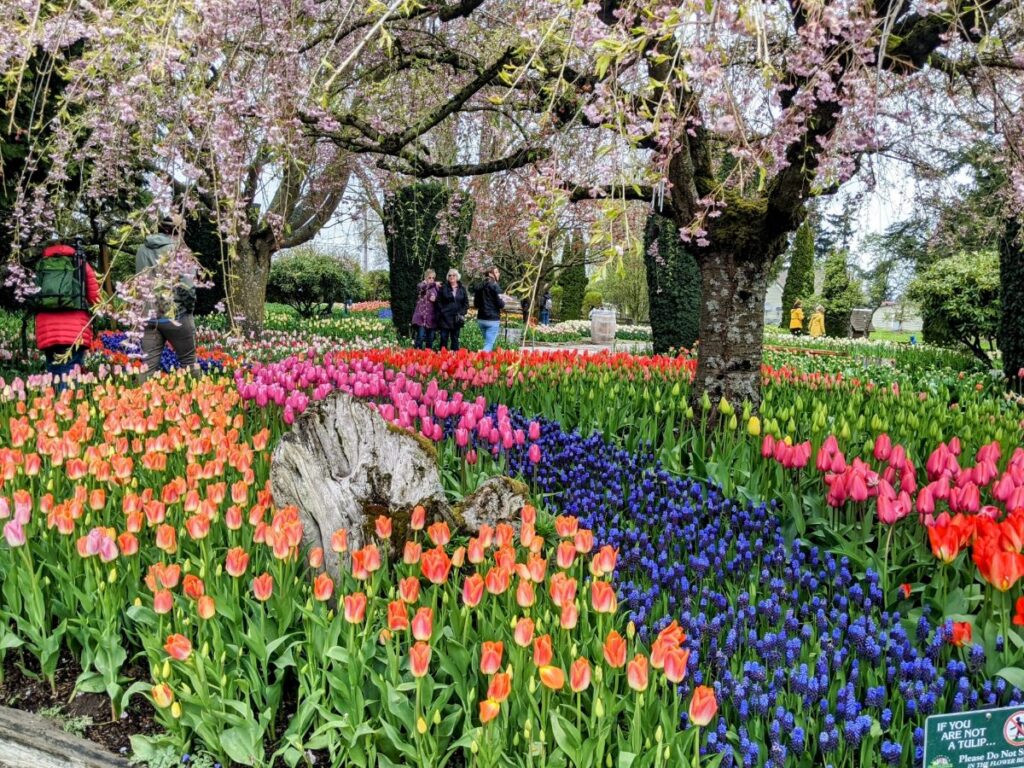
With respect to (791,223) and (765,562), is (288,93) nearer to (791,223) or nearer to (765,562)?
(791,223)

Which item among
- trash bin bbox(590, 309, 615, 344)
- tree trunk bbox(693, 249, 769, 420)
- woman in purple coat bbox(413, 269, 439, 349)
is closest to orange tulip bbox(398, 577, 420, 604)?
tree trunk bbox(693, 249, 769, 420)

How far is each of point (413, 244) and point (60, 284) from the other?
8757mm

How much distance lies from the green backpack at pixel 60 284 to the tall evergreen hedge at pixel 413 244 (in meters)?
→ 7.97

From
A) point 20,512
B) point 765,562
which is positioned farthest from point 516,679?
point 20,512

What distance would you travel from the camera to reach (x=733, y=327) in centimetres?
460

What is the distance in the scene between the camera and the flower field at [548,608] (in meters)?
1.83

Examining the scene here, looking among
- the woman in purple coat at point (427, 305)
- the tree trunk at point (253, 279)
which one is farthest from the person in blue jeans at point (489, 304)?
the tree trunk at point (253, 279)

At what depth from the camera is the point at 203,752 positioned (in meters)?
2.10

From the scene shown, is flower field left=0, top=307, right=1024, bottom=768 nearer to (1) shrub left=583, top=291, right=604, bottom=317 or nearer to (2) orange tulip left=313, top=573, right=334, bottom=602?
(2) orange tulip left=313, top=573, right=334, bottom=602

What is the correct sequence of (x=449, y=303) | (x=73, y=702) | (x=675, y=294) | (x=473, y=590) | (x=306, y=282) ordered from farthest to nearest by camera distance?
(x=306, y=282), (x=675, y=294), (x=449, y=303), (x=73, y=702), (x=473, y=590)

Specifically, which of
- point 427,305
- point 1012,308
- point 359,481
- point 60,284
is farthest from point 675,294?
point 359,481

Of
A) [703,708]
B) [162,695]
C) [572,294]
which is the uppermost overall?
[572,294]

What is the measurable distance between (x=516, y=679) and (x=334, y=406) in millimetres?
1453

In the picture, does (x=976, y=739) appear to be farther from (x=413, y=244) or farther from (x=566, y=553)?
(x=413, y=244)
